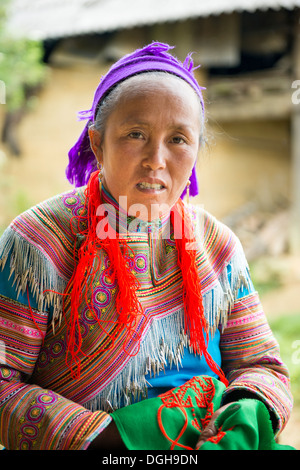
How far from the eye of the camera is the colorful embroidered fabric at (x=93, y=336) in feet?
4.79

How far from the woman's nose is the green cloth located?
0.68 meters

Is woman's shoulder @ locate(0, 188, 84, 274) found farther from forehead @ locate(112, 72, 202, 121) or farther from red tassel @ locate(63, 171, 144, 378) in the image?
forehead @ locate(112, 72, 202, 121)

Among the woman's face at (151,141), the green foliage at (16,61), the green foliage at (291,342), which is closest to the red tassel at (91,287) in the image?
the woman's face at (151,141)

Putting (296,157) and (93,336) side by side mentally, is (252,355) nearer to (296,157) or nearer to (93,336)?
(93,336)

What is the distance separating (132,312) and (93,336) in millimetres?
141

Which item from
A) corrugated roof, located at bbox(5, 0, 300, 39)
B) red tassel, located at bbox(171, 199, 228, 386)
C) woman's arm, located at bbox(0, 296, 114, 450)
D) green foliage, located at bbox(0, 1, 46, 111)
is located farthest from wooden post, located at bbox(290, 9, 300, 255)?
woman's arm, located at bbox(0, 296, 114, 450)

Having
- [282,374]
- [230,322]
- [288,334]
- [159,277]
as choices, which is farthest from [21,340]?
[288,334]

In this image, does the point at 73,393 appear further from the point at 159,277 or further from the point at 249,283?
the point at 249,283

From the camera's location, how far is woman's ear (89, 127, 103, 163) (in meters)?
1.64

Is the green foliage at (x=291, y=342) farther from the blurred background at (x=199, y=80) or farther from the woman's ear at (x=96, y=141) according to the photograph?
the woman's ear at (x=96, y=141)

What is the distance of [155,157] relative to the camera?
1.50 meters

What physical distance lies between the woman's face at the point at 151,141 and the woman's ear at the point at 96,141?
0.05 m

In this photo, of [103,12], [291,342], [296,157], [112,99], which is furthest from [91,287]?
[103,12]
